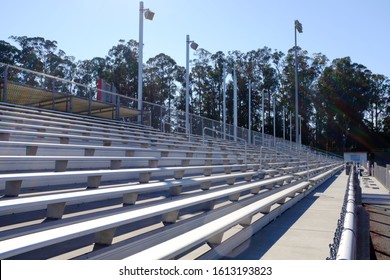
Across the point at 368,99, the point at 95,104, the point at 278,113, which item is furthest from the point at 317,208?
the point at 368,99

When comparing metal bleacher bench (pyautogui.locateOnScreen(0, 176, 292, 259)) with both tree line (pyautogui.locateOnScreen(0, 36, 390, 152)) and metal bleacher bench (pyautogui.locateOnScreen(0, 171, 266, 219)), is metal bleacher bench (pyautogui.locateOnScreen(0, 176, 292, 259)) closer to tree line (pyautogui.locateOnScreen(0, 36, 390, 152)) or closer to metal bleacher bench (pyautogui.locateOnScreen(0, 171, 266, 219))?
metal bleacher bench (pyautogui.locateOnScreen(0, 171, 266, 219))

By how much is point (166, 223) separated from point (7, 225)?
1.58m

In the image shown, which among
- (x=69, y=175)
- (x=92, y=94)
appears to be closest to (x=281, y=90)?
(x=92, y=94)

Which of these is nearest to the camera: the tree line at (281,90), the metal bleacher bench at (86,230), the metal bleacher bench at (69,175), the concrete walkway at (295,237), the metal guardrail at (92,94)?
the metal bleacher bench at (86,230)

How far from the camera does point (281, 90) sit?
56.8 m

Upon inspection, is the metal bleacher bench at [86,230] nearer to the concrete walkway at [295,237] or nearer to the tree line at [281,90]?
the concrete walkway at [295,237]

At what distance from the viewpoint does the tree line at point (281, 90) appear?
172 feet

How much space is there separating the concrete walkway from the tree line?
145 feet

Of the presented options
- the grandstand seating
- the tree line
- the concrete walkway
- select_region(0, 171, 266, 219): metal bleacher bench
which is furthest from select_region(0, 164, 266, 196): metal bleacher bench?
the tree line

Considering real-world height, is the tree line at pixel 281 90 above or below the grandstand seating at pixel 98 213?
above

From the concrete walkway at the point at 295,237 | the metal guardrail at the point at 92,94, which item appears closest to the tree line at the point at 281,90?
the metal guardrail at the point at 92,94

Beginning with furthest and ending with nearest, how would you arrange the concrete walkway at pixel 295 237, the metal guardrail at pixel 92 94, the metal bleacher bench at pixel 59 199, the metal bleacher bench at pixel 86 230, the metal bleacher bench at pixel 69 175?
the metal guardrail at pixel 92 94 < the concrete walkway at pixel 295 237 < the metal bleacher bench at pixel 69 175 < the metal bleacher bench at pixel 59 199 < the metal bleacher bench at pixel 86 230

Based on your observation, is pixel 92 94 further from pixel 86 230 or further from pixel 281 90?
pixel 281 90

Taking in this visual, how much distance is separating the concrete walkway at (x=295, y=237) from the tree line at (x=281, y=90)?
4428 centimetres
